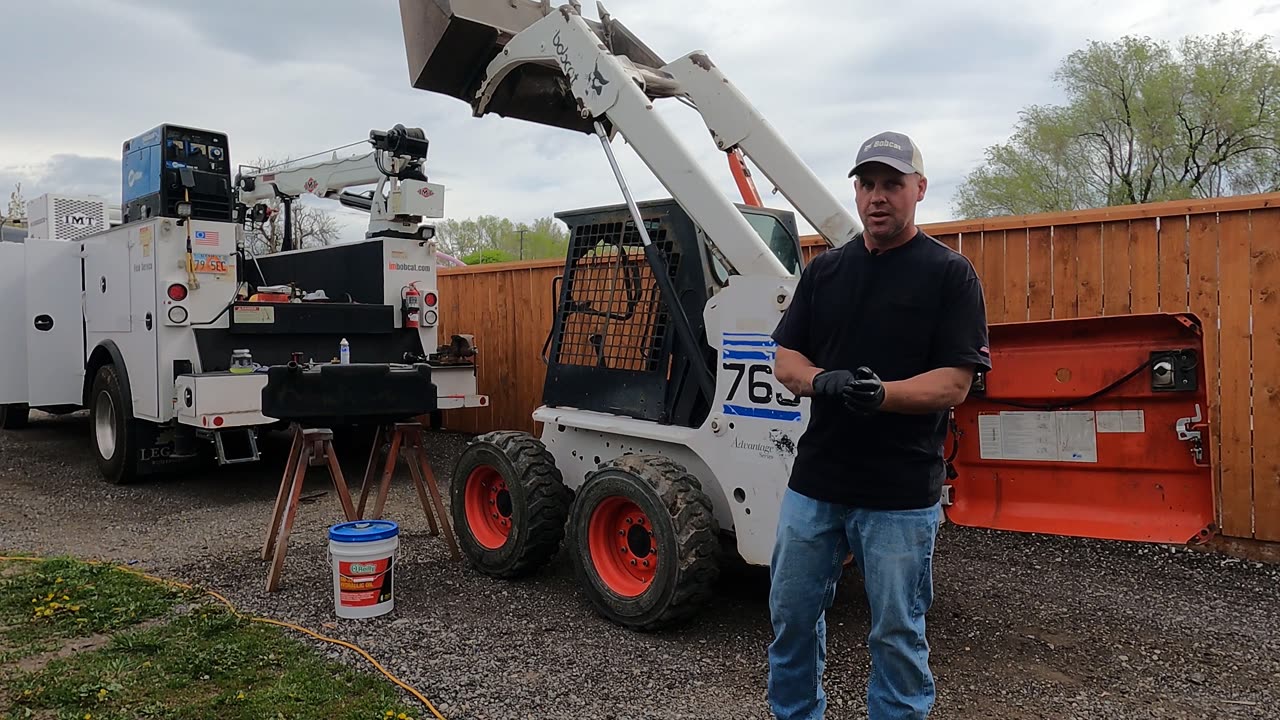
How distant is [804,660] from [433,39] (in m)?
3.99

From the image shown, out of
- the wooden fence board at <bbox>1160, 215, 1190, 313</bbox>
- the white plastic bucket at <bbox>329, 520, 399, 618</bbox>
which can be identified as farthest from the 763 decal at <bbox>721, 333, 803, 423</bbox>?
the wooden fence board at <bbox>1160, 215, 1190, 313</bbox>

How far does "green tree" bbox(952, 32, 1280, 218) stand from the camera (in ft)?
80.3

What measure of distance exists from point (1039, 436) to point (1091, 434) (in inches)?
8.2

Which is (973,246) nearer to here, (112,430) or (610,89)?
(610,89)

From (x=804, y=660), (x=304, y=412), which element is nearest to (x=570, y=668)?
(x=804, y=660)

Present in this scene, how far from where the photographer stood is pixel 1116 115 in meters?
26.5

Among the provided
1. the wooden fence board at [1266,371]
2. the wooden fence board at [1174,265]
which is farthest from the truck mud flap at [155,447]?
the wooden fence board at [1266,371]

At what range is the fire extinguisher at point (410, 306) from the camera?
25.7 ft

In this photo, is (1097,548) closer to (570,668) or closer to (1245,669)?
(1245,669)

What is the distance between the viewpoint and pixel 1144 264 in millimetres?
5398

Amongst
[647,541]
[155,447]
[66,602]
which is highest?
[155,447]

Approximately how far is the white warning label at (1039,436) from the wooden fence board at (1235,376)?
6.94 feet

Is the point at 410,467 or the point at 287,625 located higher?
the point at 410,467

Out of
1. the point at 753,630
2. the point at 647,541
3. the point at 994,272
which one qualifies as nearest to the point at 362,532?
the point at 647,541
